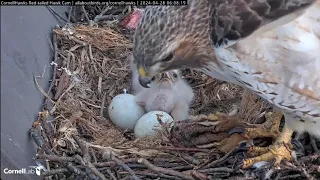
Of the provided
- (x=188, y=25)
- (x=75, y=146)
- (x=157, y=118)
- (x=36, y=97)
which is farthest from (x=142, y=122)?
(x=188, y=25)

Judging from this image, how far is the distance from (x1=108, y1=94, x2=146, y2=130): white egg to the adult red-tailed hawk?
0.77 meters

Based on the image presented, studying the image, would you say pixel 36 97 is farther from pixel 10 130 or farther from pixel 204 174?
pixel 204 174

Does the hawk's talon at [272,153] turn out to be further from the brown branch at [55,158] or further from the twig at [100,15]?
the twig at [100,15]

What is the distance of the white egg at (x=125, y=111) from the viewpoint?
397 centimetres

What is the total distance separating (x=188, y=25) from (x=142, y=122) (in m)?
0.93

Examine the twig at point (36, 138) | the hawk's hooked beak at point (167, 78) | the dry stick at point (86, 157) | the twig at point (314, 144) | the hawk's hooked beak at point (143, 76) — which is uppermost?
the hawk's hooked beak at point (143, 76)

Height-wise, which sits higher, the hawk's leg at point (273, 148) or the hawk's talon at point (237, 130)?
the hawk's talon at point (237, 130)

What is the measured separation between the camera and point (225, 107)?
4.27 m

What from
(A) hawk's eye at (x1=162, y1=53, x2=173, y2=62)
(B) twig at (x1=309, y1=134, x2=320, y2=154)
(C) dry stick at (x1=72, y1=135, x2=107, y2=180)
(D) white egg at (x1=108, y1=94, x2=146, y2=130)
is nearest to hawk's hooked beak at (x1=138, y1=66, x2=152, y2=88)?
(A) hawk's eye at (x1=162, y1=53, x2=173, y2=62)

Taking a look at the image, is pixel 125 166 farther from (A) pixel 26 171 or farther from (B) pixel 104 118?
(B) pixel 104 118

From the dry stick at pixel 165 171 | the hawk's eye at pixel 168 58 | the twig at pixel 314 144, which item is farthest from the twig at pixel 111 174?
the twig at pixel 314 144

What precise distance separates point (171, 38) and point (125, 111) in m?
1.03

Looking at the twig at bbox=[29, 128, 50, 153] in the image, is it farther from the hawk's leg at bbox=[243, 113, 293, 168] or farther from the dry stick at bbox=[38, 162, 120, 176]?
the hawk's leg at bbox=[243, 113, 293, 168]

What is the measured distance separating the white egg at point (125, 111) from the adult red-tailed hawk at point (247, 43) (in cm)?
77
